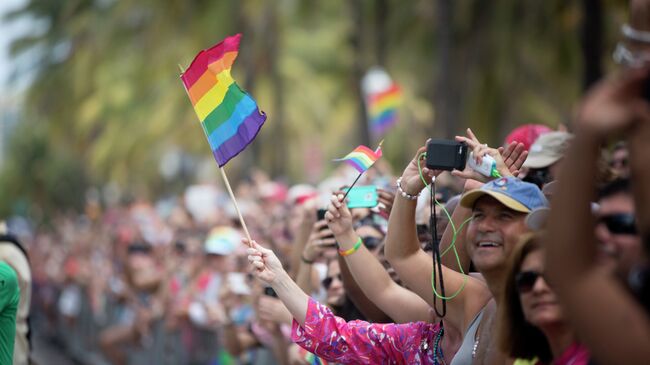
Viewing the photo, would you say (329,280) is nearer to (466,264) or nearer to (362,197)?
(362,197)

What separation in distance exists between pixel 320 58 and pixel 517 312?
43.1 m

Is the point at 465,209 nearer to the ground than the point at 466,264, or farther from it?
farther from it

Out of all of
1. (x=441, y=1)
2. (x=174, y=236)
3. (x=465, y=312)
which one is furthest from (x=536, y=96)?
(x=465, y=312)

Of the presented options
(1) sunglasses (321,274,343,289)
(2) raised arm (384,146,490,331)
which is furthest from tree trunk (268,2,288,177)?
(2) raised arm (384,146,490,331)

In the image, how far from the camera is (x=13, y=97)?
182ft

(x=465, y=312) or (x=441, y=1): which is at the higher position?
(x=465, y=312)

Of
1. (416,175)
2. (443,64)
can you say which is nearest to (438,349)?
(416,175)

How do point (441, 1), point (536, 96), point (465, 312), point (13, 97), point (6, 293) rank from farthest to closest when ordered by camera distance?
point (13, 97)
point (536, 96)
point (441, 1)
point (6, 293)
point (465, 312)

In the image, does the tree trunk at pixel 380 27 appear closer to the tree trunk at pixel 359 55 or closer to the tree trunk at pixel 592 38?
the tree trunk at pixel 359 55

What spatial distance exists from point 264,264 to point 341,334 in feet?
1.45

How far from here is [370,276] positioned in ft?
19.5

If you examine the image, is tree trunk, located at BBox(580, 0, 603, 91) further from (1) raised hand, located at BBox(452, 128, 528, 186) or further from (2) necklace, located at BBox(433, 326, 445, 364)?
(2) necklace, located at BBox(433, 326, 445, 364)

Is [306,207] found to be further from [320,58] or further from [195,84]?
[320,58]

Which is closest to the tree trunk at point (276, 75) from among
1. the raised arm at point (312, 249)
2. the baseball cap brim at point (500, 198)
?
the raised arm at point (312, 249)
